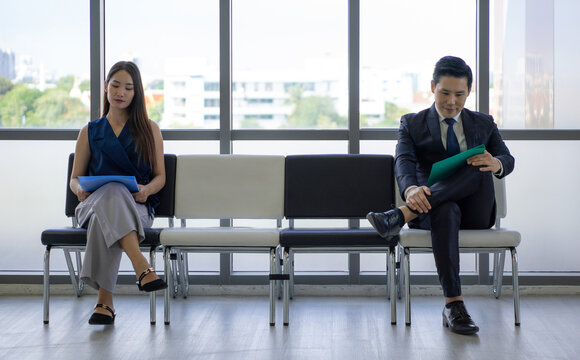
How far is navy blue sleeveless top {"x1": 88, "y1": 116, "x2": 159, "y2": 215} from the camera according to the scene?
3738 mm

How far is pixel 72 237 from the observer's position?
11.5 feet

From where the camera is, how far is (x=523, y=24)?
4.28m

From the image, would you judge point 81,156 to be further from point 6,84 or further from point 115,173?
point 6,84

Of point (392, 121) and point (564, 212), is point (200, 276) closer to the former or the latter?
point (392, 121)

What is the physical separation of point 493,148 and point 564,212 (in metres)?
1.01

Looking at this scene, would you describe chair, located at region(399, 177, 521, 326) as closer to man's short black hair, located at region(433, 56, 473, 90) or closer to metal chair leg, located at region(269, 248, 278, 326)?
metal chair leg, located at region(269, 248, 278, 326)

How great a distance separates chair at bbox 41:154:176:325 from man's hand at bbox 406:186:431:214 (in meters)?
1.29

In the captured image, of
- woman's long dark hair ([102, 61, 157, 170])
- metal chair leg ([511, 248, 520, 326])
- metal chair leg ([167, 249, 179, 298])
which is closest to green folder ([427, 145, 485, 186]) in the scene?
metal chair leg ([511, 248, 520, 326])

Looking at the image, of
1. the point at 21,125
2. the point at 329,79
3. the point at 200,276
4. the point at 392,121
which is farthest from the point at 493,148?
the point at 21,125

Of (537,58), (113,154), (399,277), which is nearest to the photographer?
(113,154)

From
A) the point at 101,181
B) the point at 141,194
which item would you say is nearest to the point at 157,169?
the point at 141,194

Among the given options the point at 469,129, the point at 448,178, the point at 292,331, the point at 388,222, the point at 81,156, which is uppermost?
the point at 469,129

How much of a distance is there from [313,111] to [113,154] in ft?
4.28

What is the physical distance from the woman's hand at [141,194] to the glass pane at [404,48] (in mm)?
1460
